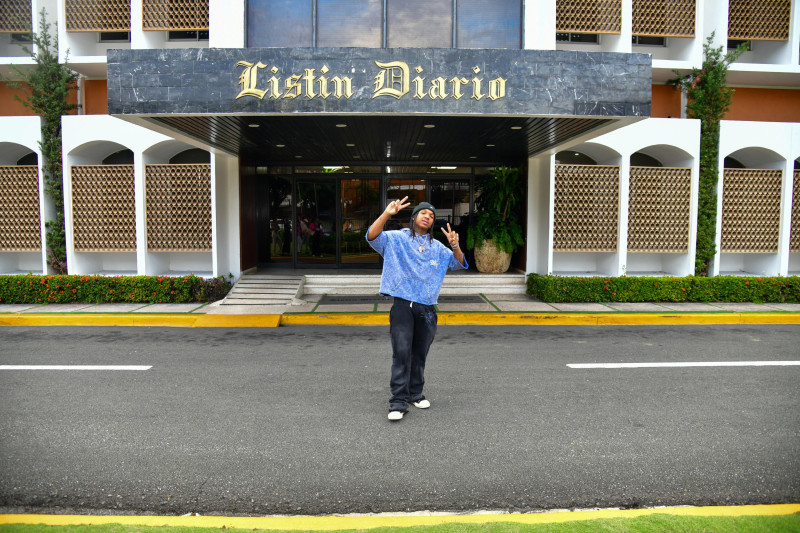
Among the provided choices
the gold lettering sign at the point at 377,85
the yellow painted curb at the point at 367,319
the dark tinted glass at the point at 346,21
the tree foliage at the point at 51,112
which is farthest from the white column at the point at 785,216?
the tree foliage at the point at 51,112

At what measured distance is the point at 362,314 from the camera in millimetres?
9805

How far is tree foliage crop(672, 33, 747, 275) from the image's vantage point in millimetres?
12133

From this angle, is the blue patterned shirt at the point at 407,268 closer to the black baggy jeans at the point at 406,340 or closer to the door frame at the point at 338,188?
the black baggy jeans at the point at 406,340

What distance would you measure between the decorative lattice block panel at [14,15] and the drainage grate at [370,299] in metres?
9.35

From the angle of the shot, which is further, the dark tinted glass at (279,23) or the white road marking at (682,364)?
the dark tinted glass at (279,23)

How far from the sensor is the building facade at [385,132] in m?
7.85

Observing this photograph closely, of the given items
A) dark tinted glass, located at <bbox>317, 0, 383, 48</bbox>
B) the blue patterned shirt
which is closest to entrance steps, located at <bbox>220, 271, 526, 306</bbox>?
dark tinted glass, located at <bbox>317, 0, 383, 48</bbox>

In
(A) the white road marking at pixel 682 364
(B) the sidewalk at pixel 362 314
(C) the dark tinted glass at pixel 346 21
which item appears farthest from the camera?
(C) the dark tinted glass at pixel 346 21

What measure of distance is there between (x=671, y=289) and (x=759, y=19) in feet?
23.5

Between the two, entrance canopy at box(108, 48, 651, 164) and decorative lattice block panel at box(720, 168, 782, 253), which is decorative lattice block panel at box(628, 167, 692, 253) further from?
entrance canopy at box(108, 48, 651, 164)

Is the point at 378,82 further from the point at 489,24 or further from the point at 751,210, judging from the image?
the point at 751,210

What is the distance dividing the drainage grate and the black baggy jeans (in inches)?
255

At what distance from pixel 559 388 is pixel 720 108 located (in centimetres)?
984

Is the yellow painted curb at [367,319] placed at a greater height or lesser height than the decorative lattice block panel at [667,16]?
lesser
